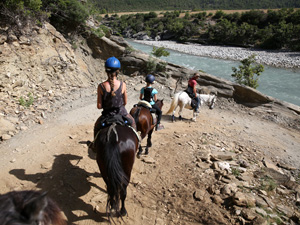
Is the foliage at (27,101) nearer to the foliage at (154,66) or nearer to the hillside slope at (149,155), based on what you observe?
the hillside slope at (149,155)

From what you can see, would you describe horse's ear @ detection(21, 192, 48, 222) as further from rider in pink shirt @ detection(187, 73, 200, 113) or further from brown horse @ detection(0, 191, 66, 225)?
rider in pink shirt @ detection(187, 73, 200, 113)

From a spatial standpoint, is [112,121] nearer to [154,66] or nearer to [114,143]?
[114,143]

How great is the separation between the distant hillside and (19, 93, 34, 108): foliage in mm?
110368

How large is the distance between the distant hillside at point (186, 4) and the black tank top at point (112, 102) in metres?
114

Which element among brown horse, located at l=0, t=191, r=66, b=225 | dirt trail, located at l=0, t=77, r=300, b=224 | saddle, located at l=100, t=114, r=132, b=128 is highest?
brown horse, located at l=0, t=191, r=66, b=225

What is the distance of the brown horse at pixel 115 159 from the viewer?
9.53ft

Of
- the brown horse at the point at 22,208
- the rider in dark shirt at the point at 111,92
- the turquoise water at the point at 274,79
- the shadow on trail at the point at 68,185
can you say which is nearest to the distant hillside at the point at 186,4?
the turquoise water at the point at 274,79

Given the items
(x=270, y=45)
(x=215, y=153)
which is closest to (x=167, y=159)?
(x=215, y=153)

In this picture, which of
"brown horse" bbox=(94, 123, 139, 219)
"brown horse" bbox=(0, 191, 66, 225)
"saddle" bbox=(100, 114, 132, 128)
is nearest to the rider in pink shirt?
"saddle" bbox=(100, 114, 132, 128)

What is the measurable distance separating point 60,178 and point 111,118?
6.51 ft

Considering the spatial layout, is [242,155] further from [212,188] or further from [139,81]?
[139,81]

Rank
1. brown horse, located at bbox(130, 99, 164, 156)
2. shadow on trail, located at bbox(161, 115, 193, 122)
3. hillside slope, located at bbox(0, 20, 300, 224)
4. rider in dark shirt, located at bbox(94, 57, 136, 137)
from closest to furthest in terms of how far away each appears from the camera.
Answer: rider in dark shirt, located at bbox(94, 57, 136, 137)
hillside slope, located at bbox(0, 20, 300, 224)
brown horse, located at bbox(130, 99, 164, 156)
shadow on trail, located at bbox(161, 115, 193, 122)

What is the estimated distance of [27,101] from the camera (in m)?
7.01

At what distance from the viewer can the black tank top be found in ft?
11.6
